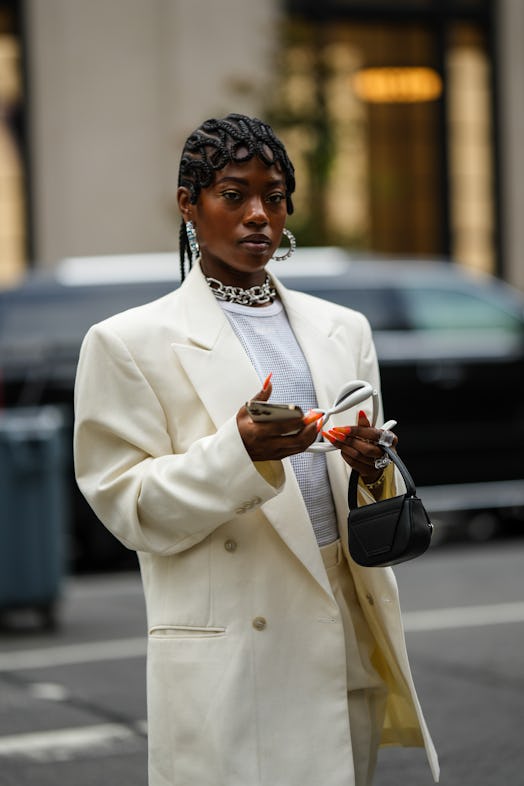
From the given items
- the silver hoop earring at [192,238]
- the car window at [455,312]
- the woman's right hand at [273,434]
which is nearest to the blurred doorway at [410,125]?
the car window at [455,312]

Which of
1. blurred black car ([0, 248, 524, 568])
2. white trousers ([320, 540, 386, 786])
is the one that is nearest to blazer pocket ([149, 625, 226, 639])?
white trousers ([320, 540, 386, 786])

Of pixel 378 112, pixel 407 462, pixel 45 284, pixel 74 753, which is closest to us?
pixel 74 753

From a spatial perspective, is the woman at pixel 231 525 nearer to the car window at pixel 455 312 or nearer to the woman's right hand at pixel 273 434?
the woman's right hand at pixel 273 434

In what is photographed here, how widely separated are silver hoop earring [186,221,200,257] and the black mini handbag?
0.66 meters

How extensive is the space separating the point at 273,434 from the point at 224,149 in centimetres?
66

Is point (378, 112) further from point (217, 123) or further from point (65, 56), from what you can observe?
point (217, 123)

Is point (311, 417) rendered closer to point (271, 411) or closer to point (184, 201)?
point (271, 411)

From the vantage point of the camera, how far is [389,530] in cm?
296

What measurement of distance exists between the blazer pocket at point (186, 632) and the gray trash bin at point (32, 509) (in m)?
5.90

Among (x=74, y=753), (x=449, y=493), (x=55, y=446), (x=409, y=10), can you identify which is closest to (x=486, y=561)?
(x=449, y=493)

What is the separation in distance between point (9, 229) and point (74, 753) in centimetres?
1132

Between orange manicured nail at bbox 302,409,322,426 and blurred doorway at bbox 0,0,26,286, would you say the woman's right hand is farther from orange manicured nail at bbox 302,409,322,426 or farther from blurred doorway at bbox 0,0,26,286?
blurred doorway at bbox 0,0,26,286

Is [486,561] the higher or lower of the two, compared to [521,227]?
lower

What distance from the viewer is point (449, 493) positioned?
1173 cm
